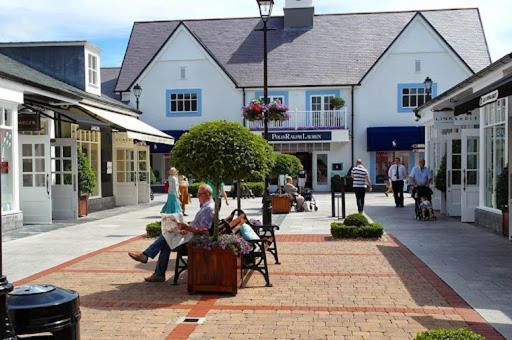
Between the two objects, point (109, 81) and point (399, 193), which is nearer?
point (399, 193)

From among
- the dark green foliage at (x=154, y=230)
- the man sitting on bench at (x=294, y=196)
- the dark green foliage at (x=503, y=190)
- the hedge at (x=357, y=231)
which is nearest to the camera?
the dark green foliage at (x=503, y=190)

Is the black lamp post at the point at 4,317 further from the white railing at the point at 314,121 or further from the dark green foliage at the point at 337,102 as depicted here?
the dark green foliage at the point at 337,102

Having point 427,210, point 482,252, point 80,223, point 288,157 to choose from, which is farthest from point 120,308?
point 288,157

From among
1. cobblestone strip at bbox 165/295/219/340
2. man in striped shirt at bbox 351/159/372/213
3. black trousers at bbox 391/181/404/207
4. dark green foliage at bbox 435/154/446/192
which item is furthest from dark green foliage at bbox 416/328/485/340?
black trousers at bbox 391/181/404/207

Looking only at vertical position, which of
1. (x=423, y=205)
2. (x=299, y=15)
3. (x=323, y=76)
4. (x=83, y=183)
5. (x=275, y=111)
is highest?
(x=299, y=15)

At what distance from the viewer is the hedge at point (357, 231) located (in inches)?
501

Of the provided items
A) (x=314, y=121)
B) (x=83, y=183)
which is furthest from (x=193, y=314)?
(x=314, y=121)

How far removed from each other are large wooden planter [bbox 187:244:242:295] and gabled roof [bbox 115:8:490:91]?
2796 cm

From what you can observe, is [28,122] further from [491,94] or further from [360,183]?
[491,94]

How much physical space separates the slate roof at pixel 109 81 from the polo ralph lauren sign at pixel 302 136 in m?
10.6

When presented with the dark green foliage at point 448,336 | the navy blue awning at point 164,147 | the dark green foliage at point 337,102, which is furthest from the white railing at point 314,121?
the dark green foliage at point 448,336

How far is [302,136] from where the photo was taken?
112 feet

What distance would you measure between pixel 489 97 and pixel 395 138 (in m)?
25.5

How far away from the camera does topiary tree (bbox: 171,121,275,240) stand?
7.82 meters
